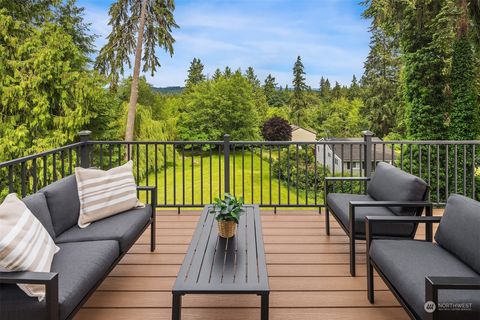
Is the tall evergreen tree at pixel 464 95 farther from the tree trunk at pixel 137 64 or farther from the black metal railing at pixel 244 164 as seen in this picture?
the tree trunk at pixel 137 64

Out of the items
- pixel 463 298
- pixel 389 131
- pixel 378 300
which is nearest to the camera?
pixel 463 298

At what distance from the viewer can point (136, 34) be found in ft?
42.6

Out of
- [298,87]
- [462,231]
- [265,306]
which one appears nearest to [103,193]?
[265,306]

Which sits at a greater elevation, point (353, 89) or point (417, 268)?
point (353, 89)

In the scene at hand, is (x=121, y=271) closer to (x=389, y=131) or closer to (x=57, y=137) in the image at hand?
(x=57, y=137)

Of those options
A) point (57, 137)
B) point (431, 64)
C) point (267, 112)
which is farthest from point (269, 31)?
point (57, 137)

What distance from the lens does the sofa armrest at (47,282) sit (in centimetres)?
151

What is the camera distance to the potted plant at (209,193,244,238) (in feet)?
7.73

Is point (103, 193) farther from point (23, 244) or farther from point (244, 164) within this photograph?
point (244, 164)

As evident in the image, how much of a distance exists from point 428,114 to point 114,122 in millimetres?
12975

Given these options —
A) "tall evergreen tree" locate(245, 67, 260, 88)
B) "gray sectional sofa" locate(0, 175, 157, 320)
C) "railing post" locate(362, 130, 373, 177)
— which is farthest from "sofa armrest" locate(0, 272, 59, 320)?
"tall evergreen tree" locate(245, 67, 260, 88)

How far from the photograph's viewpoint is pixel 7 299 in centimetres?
157

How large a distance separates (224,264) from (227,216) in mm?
416

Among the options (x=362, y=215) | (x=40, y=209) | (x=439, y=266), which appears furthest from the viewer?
(x=362, y=215)
